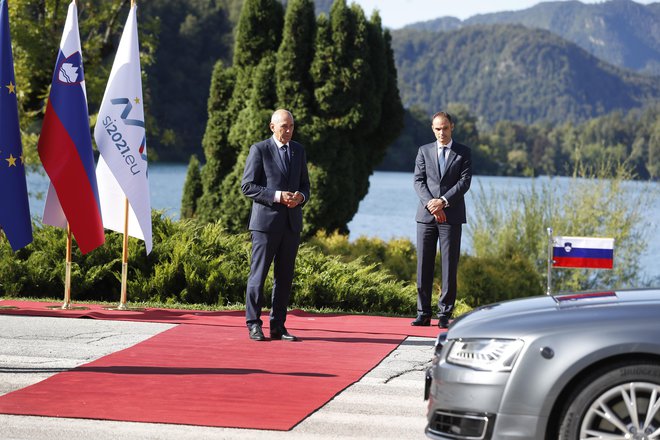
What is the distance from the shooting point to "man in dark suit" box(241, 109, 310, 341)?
977 cm

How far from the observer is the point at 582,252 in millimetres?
11508

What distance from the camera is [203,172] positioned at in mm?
27812

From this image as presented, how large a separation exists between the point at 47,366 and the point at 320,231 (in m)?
16.1

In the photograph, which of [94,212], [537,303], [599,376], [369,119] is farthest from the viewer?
[369,119]

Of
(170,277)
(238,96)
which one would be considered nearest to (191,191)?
(238,96)

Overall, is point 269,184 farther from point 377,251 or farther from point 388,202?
point 388,202

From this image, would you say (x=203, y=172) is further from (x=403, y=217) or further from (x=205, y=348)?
(x=403, y=217)

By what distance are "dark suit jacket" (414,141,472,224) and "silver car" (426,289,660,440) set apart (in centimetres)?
530

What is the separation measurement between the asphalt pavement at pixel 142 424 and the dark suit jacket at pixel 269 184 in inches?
59.3

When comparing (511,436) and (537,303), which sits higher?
(537,303)

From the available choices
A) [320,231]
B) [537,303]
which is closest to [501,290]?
[320,231]

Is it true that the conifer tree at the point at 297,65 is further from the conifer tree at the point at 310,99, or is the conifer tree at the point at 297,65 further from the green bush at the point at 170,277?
the green bush at the point at 170,277

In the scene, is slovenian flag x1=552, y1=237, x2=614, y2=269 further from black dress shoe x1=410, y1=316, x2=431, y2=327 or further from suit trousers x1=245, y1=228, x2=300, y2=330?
suit trousers x1=245, y1=228, x2=300, y2=330

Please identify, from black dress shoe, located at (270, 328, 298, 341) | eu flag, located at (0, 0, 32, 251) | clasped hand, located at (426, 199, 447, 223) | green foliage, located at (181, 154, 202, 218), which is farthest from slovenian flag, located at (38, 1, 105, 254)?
green foliage, located at (181, 154, 202, 218)
